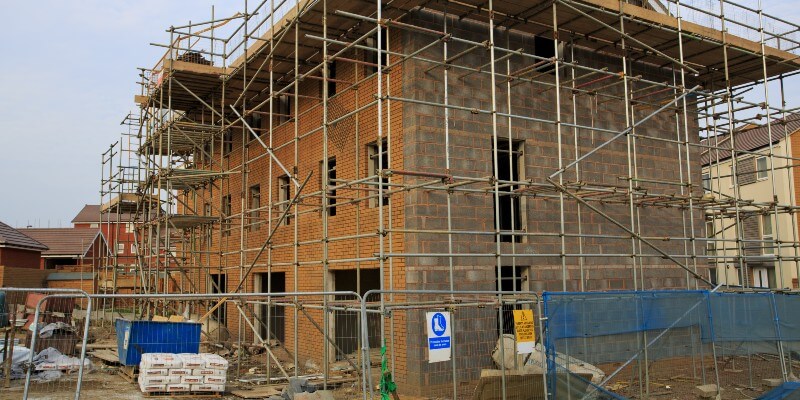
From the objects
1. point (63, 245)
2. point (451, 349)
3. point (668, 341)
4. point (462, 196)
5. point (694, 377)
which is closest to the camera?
point (451, 349)

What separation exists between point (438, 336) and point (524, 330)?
4.42ft

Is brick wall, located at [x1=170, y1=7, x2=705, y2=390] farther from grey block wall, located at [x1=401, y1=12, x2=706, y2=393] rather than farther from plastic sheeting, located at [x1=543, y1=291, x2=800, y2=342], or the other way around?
plastic sheeting, located at [x1=543, y1=291, x2=800, y2=342]

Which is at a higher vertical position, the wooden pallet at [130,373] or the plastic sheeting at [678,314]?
the plastic sheeting at [678,314]

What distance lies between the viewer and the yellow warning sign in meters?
9.51

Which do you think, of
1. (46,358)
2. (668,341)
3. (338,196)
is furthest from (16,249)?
(668,341)

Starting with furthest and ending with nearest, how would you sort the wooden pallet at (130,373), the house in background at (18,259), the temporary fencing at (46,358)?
the house in background at (18,259) → the wooden pallet at (130,373) → the temporary fencing at (46,358)

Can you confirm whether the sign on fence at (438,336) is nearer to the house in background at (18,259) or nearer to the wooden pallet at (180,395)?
the wooden pallet at (180,395)

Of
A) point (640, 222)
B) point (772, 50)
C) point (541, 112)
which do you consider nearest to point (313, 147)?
point (541, 112)

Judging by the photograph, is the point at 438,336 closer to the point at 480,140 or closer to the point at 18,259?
the point at 480,140

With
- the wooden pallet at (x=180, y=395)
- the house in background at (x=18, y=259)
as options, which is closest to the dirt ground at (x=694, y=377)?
the wooden pallet at (x=180, y=395)

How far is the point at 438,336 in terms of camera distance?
909cm

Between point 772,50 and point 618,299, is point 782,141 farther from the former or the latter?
point 618,299

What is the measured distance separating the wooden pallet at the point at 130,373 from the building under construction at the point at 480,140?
2629 mm

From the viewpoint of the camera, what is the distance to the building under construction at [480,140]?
39.6 feet
